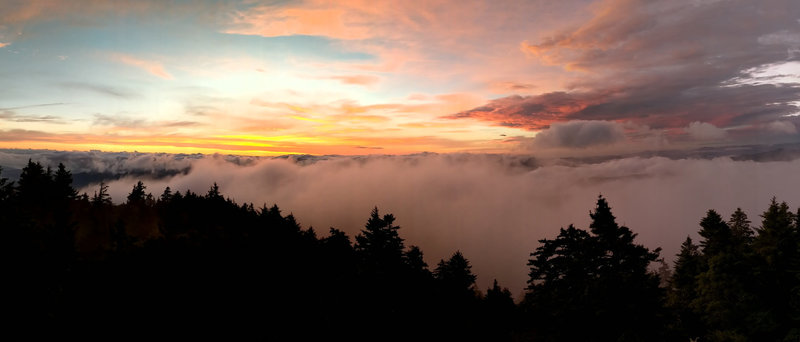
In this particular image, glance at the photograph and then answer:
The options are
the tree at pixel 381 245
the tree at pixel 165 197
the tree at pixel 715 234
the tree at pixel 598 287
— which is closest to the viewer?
the tree at pixel 598 287

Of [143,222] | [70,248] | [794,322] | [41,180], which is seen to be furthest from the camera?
[41,180]

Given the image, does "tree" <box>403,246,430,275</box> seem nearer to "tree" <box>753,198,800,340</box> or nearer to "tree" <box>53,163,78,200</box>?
"tree" <box>753,198,800,340</box>

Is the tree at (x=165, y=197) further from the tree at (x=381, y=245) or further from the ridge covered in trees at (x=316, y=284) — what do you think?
the tree at (x=381, y=245)

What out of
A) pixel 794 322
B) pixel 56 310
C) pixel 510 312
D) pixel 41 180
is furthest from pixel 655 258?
pixel 41 180

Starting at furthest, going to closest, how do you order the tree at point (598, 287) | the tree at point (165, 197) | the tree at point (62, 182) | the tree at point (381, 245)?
the tree at point (165, 197) < the tree at point (62, 182) < the tree at point (381, 245) < the tree at point (598, 287)

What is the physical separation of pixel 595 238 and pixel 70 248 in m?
36.5

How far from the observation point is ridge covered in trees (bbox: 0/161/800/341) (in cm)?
2319

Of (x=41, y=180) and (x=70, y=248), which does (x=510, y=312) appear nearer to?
(x=70, y=248)

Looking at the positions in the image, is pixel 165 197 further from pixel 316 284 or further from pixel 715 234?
pixel 715 234

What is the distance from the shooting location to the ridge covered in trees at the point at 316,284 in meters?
23.2

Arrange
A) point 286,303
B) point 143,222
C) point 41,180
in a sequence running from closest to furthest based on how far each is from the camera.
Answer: point 286,303 → point 143,222 → point 41,180

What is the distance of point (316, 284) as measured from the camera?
35.2m

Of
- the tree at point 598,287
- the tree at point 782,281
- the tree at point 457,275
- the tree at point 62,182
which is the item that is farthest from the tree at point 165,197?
the tree at point 782,281

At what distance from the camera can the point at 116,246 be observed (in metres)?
29.0
